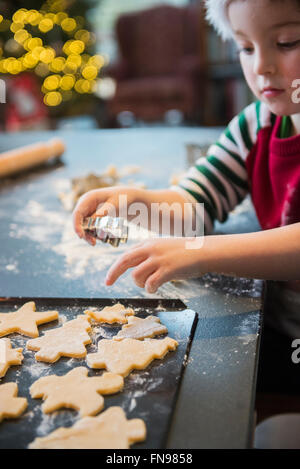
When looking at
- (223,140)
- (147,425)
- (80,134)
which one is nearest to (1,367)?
(147,425)

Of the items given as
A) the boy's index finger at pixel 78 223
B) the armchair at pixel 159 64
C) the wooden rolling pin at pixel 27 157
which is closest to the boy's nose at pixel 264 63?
the boy's index finger at pixel 78 223

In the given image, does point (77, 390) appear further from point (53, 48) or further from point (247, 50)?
point (53, 48)

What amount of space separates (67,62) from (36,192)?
371cm

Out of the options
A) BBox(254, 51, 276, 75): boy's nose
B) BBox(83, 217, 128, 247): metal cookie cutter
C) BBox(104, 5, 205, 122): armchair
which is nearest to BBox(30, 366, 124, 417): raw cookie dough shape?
BBox(83, 217, 128, 247): metal cookie cutter

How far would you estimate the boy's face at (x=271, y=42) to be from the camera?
2.26 feet

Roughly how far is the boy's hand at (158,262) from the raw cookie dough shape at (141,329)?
47 mm

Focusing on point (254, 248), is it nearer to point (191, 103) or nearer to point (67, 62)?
point (191, 103)

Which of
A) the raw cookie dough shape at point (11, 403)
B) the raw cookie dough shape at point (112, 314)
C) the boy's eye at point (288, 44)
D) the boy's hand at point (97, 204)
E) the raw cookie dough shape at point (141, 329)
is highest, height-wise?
the boy's eye at point (288, 44)

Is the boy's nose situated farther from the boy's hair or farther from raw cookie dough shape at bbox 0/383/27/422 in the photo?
raw cookie dough shape at bbox 0/383/27/422

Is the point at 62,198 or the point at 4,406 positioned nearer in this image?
the point at 4,406

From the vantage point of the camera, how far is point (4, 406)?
0.47m

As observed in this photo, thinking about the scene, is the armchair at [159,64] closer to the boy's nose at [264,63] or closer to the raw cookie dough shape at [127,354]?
the boy's nose at [264,63]

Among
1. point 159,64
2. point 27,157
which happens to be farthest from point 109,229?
point 159,64

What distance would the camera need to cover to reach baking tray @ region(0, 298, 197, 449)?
0.45 meters
